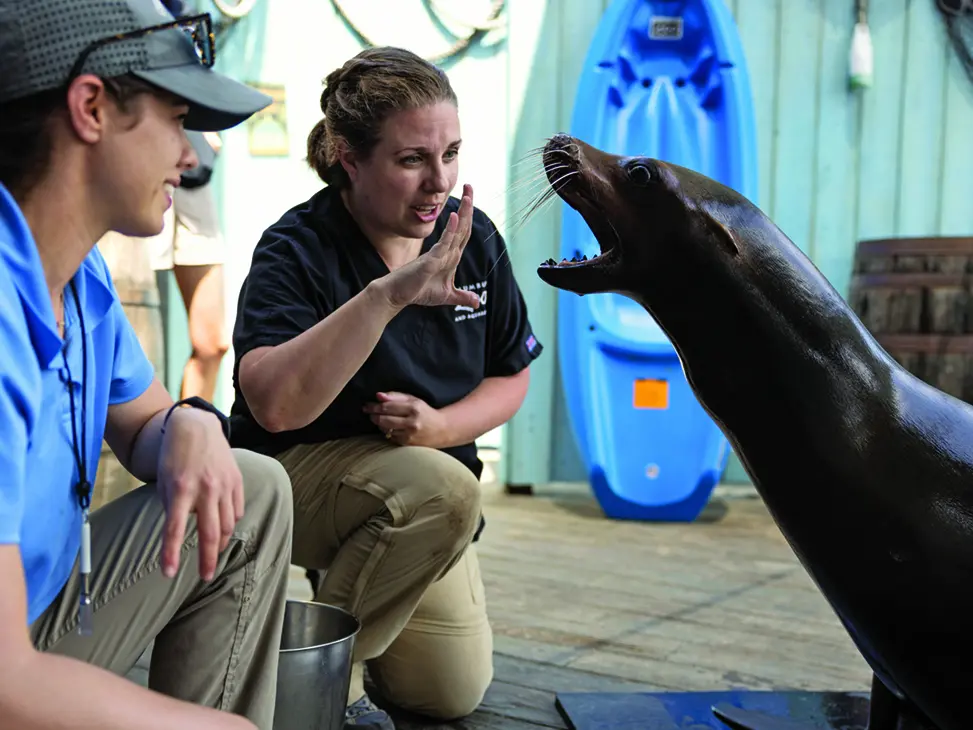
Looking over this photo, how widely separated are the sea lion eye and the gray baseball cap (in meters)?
0.66

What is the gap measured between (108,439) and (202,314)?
2.50m

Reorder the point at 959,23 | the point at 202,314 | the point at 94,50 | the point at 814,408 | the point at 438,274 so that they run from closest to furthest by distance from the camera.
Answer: the point at 94,50, the point at 814,408, the point at 438,274, the point at 202,314, the point at 959,23

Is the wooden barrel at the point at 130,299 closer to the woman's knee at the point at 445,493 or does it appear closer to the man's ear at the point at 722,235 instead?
the woman's knee at the point at 445,493

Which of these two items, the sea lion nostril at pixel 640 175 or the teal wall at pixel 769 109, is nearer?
the sea lion nostril at pixel 640 175

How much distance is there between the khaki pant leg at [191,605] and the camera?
4.26 ft

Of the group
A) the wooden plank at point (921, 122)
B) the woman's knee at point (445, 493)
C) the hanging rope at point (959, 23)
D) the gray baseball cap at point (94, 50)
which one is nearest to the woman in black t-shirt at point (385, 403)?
the woman's knee at point (445, 493)

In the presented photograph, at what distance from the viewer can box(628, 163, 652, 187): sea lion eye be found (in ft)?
5.16

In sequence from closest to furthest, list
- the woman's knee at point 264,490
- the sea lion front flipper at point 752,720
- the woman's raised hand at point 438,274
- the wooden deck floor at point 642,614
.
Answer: the woman's knee at point 264,490 < the woman's raised hand at point 438,274 < the sea lion front flipper at point 752,720 < the wooden deck floor at point 642,614

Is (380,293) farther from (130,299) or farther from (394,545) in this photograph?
(130,299)

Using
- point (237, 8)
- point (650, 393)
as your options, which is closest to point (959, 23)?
point (650, 393)

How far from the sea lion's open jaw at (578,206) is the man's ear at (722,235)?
15 centimetres

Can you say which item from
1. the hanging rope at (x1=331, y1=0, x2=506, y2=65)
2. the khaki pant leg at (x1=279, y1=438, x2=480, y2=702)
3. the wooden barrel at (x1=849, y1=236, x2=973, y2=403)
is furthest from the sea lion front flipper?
the hanging rope at (x1=331, y1=0, x2=506, y2=65)

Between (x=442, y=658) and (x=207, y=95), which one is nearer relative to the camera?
(x=207, y=95)

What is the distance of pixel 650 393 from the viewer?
4148 millimetres
